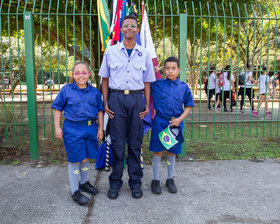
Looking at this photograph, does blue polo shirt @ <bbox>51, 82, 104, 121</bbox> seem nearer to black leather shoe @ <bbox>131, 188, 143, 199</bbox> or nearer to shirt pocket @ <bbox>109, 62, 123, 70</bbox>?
shirt pocket @ <bbox>109, 62, 123, 70</bbox>

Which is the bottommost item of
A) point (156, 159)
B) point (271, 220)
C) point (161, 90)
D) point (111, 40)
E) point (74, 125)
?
point (271, 220)

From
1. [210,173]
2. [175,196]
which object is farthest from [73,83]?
[210,173]

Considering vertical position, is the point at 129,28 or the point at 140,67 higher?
the point at 129,28

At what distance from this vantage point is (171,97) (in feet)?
9.78

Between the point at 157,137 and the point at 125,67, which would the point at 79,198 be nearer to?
the point at 157,137

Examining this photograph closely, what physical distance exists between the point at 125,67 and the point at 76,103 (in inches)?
26.6

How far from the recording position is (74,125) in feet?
9.11

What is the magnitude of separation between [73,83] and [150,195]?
61.7 inches

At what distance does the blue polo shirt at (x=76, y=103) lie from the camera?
9.04 ft

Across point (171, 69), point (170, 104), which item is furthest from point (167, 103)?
point (171, 69)

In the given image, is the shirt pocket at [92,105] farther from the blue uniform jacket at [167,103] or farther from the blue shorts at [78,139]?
the blue uniform jacket at [167,103]

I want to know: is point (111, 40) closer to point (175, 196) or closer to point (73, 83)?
point (73, 83)

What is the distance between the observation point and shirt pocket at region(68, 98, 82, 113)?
2.75 m

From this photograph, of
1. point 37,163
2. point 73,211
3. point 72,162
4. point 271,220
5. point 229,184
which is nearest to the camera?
point 271,220
